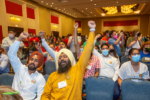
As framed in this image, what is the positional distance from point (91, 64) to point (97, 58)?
219 mm

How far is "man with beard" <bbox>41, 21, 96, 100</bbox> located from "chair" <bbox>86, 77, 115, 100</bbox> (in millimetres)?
500

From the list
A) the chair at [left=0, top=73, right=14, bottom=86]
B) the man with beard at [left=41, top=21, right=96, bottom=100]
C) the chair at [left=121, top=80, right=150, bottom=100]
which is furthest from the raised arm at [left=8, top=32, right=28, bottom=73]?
the chair at [left=121, top=80, right=150, bottom=100]

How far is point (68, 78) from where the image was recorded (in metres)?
1.53

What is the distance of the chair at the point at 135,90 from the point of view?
173 cm

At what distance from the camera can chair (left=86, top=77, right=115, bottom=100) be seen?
190 centimetres

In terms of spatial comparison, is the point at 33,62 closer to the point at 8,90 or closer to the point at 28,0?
the point at 8,90

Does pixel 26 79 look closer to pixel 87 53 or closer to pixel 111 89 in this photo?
pixel 87 53

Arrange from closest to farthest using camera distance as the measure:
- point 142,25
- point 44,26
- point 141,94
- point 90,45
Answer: point 90,45
point 141,94
point 44,26
point 142,25

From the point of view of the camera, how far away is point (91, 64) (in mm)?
2414

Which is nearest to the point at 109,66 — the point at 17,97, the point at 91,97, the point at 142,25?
the point at 91,97

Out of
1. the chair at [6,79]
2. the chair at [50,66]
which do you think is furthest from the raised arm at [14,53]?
the chair at [50,66]

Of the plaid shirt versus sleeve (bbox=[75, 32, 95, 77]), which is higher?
sleeve (bbox=[75, 32, 95, 77])

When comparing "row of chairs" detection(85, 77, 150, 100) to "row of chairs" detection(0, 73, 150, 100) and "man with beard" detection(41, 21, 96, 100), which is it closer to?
"row of chairs" detection(0, 73, 150, 100)

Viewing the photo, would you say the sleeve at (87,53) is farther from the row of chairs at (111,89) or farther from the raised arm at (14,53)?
the raised arm at (14,53)
